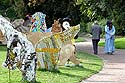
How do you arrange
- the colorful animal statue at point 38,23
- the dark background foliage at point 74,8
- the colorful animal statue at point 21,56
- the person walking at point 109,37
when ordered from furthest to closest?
the dark background foliage at point 74,8
the person walking at point 109,37
the colorful animal statue at point 38,23
the colorful animal statue at point 21,56

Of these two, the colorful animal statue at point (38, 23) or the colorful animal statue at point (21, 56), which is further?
the colorful animal statue at point (38, 23)

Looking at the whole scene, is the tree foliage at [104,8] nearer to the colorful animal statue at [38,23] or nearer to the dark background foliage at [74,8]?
the dark background foliage at [74,8]

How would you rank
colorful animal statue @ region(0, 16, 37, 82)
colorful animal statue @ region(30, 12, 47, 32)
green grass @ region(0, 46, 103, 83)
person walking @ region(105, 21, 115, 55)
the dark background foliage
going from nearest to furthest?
colorful animal statue @ region(0, 16, 37, 82) < green grass @ region(0, 46, 103, 83) < colorful animal statue @ region(30, 12, 47, 32) < person walking @ region(105, 21, 115, 55) < the dark background foliage

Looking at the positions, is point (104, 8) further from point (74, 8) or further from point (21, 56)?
point (21, 56)

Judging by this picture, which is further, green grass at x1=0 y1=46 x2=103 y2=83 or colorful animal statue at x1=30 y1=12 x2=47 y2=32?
colorful animal statue at x1=30 y1=12 x2=47 y2=32

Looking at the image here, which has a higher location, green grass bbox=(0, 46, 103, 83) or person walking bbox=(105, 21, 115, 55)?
person walking bbox=(105, 21, 115, 55)

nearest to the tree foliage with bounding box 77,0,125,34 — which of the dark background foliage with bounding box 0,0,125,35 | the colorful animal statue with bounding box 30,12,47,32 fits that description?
the dark background foliage with bounding box 0,0,125,35

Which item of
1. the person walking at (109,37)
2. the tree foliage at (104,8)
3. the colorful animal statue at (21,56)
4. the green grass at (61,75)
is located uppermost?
the tree foliage at (104,8)

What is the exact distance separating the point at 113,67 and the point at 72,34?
2442 millimetres

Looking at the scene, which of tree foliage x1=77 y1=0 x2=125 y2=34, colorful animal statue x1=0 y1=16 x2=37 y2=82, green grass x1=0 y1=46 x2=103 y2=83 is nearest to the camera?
colorful animal statue x1=0 y1=16 x2=37 y2=82

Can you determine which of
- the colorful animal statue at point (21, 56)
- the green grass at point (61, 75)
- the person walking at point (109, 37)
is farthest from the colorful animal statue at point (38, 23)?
the person walking at point (109, 37)

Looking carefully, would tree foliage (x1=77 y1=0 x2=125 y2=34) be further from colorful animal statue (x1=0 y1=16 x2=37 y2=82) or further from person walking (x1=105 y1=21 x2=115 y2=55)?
colorful animal statue (x1=0 y1=16 x2=37 y2=82)

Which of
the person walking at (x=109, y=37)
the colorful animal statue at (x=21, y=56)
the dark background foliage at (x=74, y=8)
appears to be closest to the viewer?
the colorful animal statue at (x=21, y=56)

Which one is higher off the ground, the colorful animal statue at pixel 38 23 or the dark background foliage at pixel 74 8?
the dark background foliage at pixel 74 8
